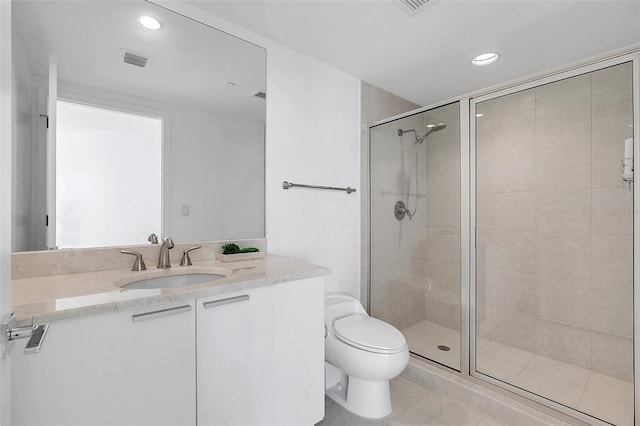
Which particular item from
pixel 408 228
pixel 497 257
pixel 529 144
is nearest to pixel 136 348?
pixel 408 228

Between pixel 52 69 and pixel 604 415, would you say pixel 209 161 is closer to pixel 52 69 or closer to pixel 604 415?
pixel 52 69

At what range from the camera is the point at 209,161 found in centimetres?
173

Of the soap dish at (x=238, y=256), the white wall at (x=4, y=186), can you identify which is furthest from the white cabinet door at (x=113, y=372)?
the soap dish at (x=238, y=256)

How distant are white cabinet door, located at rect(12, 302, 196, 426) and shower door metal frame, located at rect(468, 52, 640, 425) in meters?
1.75

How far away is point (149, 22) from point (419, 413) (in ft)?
8.19

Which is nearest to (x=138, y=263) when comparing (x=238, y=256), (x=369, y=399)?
(x=238, y=256)

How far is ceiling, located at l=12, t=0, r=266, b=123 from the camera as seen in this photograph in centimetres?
128

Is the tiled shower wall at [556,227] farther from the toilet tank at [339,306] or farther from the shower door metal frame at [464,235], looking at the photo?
the toilet tank at [339,306]

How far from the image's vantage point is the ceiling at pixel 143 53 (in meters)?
1.28

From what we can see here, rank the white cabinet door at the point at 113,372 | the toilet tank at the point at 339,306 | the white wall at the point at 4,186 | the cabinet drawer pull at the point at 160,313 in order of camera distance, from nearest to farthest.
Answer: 1. the white wall at the point at 4,186
2. the white cabinet door at the point at 113,372
3. the cabinet drawer pull at the point at 160,313
4. the toilet tank at the point at 339,306

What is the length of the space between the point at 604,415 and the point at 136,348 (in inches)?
88.3

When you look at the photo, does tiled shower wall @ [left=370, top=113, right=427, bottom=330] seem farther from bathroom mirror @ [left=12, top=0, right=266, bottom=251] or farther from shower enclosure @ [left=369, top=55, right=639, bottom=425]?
bathroom mirror @ [left=12, top=0, right=266, bottom=251]

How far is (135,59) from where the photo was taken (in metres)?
1.48

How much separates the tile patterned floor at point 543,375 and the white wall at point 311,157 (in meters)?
0.66
